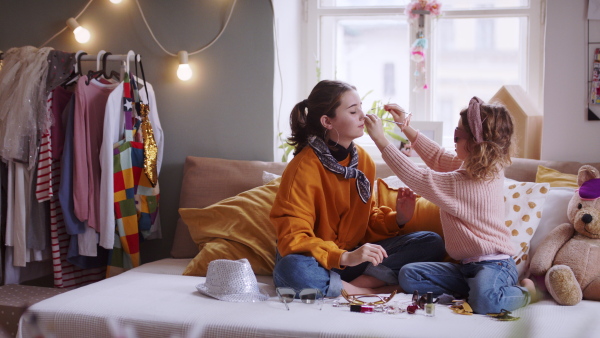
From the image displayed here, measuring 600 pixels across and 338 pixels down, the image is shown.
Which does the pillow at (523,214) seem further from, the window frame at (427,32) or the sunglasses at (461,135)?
the window frame at (427,32)

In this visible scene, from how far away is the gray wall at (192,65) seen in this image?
112 inches

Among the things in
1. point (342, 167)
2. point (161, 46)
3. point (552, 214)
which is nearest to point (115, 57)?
point (161, 46)

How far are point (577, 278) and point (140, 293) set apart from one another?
1.28 m

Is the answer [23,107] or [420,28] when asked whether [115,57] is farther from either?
[420,28]

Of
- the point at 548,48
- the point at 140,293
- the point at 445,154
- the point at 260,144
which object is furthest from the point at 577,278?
the point at 260,144

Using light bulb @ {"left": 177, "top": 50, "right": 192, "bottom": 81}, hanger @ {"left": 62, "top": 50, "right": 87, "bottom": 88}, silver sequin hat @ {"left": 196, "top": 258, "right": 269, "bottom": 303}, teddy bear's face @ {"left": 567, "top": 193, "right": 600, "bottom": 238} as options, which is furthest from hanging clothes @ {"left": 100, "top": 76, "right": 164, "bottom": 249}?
teddy bear's face @ {"left": 567, "top": 193, "right": 600, "bottom": 238}

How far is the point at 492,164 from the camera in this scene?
180 cm

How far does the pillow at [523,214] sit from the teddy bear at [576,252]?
0.19 ft

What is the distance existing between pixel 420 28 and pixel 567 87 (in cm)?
→ 83

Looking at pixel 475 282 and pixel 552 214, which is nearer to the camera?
pixel 475 282

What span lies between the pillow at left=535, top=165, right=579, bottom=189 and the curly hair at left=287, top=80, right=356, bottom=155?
0.79 meters

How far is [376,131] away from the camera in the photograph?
1932 millimetres

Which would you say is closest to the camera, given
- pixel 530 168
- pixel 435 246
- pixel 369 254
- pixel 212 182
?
pixel 369 254

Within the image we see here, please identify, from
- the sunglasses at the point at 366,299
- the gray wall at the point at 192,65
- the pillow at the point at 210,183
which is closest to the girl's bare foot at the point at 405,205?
the sunglasses at the point at 366,299
